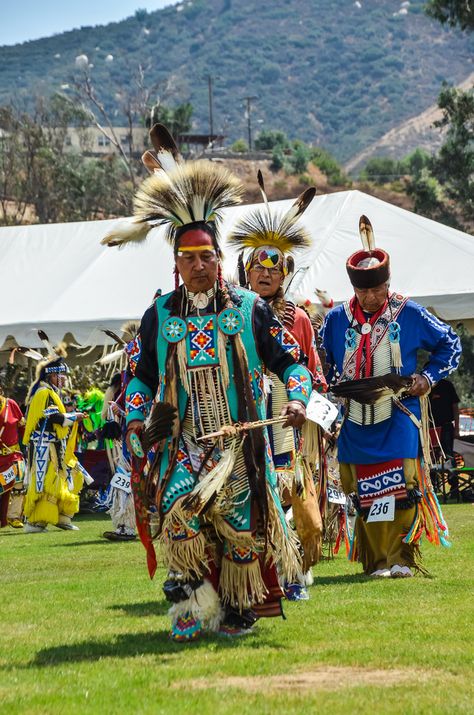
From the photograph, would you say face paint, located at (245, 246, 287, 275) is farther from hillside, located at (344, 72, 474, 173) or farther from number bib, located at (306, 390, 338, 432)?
hillside, located at (344, 72, 474, 173)

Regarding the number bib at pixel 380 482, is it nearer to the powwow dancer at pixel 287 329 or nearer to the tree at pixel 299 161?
the powwow dancer at pixel 287 329

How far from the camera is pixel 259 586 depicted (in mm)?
5254

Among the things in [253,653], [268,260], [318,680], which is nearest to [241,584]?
[253,653]

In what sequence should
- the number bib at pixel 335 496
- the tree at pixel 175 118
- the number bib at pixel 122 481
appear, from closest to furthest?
the number bib at pixel 335 496 → the number bib at pixel 122 481 → the tree at pixel 175 118

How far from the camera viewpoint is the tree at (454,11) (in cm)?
3158

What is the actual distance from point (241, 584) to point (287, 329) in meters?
1.83

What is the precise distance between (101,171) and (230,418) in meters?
53.6

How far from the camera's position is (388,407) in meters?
7.29

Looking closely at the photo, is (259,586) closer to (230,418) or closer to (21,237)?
(230,418)

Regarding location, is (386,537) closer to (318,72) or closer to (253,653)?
(253,653)

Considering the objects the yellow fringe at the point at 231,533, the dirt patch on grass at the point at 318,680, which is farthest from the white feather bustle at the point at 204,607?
the dirt patch on grass at the point at 318,680

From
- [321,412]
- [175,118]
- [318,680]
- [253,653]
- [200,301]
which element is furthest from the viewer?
[175,118]

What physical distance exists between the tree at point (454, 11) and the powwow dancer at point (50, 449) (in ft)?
70.0

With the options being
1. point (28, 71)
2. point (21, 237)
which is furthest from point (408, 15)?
point (21, 237)
